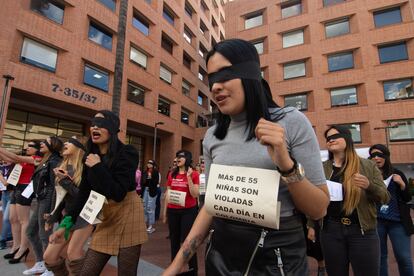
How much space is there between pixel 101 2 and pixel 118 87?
→ 557 inches

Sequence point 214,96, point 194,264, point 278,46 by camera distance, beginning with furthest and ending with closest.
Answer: point 278,46, point 194,264, point 214,96

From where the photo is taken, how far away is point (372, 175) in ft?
9.84

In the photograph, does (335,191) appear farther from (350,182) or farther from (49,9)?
(49,9)

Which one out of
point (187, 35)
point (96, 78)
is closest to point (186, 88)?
point (187, 35)

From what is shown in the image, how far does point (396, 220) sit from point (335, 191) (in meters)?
1.51

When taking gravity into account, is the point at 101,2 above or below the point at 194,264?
above

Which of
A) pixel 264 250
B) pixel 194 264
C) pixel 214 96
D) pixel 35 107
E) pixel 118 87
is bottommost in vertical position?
pixel 194 264

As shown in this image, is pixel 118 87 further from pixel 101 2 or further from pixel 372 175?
pixel 101 2

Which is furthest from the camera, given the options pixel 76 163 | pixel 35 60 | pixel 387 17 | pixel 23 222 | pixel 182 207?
pixel 387 17

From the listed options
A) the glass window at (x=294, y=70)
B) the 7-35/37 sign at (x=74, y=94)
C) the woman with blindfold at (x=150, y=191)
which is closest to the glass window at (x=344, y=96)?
the glass window at (x=294, y=70)

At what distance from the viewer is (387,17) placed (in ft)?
75.6

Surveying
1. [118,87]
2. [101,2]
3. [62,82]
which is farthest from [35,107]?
[118,87]

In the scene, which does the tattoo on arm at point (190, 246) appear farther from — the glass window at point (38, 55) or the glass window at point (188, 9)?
the glass window at point (188, 9)

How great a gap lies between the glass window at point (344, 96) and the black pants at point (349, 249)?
23.5 m
